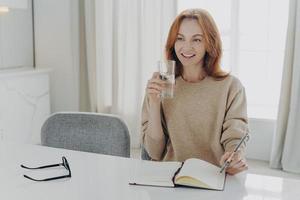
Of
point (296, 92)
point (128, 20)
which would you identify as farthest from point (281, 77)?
point (128, 20)

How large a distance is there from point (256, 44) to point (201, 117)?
2038 mm

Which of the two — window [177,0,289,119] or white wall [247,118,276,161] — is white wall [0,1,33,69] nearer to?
window [177,0,289,119]

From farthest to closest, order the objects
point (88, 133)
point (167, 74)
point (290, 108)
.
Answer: point (290, 108) < point (88, 133) < point (167, 74)

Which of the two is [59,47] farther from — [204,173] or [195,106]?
[204,173]

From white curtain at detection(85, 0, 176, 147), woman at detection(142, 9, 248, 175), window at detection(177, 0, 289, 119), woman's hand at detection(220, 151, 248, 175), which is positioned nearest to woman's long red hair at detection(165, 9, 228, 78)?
woman at detection(142, 9, 248, 175)

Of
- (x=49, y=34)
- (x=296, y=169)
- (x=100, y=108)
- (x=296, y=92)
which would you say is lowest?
(x=296, y=169)

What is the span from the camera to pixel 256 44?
3.59m

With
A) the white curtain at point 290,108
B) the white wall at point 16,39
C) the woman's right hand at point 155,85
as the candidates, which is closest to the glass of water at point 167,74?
the woman's right hand at point 155,85

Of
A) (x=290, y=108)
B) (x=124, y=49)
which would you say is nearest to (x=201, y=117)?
(x=290, y=108)

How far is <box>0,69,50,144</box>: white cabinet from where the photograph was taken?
11.6 ft

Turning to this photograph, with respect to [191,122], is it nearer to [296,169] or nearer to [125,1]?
[296,169]

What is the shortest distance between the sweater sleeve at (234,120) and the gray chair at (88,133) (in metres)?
0.39

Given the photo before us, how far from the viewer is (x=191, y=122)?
1.74 m

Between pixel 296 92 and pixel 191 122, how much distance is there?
180 cm
